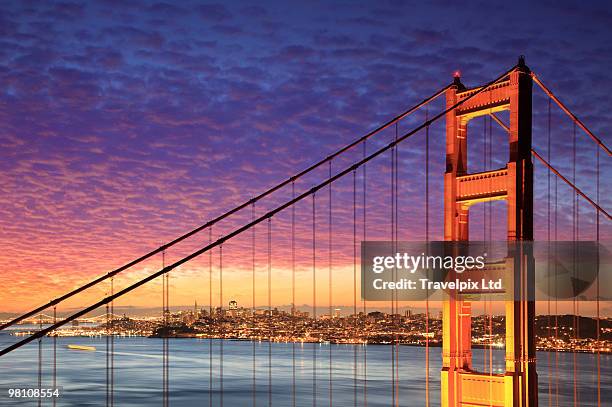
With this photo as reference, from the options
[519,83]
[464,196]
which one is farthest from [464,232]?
[519,83]

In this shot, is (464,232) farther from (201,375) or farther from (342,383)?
(201,375)

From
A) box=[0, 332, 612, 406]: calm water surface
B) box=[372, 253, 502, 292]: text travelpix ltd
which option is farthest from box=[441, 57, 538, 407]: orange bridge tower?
box=[0, 332, 612, 406]: calm water surface

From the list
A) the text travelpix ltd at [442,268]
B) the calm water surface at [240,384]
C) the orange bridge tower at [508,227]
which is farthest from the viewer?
the calm water surface at [240,384]

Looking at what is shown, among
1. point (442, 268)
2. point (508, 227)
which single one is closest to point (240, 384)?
point (442, 268)

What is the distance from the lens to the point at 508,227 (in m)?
19.2

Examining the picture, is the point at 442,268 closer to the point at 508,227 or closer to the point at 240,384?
the point at 508,227

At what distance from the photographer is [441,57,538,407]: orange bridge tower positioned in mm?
18844

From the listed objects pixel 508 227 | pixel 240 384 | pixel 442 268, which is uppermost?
pixel 508 227

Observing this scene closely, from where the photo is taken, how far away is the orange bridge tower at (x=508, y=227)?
18.8 m

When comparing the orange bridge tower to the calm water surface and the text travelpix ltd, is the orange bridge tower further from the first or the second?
the calm water surface

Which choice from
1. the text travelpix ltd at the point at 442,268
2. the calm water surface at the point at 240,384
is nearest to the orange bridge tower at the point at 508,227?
the text travelpix ltd at the point at 442,268

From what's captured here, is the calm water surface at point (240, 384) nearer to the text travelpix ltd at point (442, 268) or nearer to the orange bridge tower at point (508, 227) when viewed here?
the text travelpix ltd at point (442, 268)

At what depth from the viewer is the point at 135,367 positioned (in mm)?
123938

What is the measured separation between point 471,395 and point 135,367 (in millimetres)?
108799
